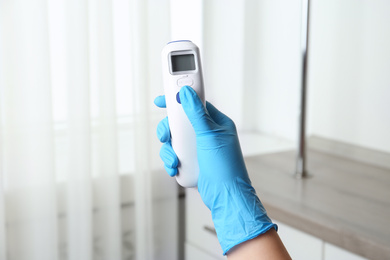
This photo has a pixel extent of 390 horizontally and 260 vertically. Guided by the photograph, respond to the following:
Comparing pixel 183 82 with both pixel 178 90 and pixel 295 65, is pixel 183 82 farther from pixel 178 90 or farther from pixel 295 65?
pixel 295 65

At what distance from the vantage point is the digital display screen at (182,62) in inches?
34.3

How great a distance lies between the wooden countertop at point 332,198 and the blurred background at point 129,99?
144 millimetres

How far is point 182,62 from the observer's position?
0.87 m

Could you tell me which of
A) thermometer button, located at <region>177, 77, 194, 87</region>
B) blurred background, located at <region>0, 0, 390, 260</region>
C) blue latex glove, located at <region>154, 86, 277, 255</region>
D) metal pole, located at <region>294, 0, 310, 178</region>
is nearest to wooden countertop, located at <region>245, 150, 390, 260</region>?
metal pole, located at <region>294, 0, 310, 178</region>

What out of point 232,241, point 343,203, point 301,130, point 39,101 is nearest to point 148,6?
point 39,101

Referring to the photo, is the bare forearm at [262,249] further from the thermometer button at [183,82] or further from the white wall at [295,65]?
the white wall at [295,65]

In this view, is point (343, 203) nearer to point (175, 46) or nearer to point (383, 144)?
point (383, 144)

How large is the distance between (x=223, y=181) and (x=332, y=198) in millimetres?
603

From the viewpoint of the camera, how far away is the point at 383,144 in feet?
5.35

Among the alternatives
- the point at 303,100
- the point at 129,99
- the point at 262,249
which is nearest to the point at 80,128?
the point at 129,99

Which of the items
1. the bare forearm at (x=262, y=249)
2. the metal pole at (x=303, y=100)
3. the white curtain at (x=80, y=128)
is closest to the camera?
the bare forearm at (x=262, y=249)

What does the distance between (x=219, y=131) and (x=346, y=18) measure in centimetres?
99

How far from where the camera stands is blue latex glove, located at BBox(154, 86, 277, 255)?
0.84 meters

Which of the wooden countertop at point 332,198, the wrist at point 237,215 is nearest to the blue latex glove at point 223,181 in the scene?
the wrist at point 237,215
